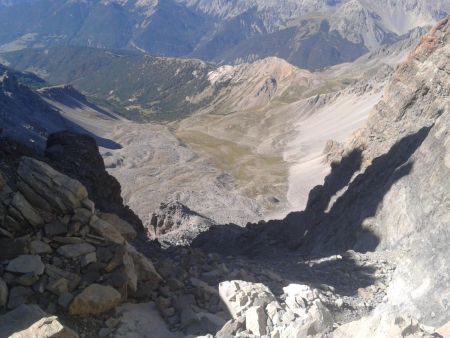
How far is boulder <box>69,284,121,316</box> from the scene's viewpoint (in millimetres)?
14992

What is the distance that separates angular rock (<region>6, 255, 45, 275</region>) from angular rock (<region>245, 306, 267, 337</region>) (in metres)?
6.45

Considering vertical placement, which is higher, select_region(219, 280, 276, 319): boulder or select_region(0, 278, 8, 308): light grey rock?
select_region(219, 280, 276, 319): boulder

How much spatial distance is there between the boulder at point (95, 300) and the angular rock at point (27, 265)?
4.96ft

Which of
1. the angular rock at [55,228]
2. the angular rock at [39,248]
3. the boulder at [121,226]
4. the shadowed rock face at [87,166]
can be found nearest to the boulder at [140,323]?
the angular rock at [39,248]

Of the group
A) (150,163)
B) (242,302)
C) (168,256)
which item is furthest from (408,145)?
(150,163)

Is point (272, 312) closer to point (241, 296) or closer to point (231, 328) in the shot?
point (231, 328)

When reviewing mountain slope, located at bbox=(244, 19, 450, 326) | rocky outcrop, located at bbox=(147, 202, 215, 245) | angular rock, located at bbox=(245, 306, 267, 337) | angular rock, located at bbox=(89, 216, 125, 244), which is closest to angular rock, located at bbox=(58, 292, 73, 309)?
angular rock, located at bbox=(89, 216, 125, 244)

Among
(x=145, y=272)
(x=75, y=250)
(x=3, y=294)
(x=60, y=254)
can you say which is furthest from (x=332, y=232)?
(x=3, y=294)

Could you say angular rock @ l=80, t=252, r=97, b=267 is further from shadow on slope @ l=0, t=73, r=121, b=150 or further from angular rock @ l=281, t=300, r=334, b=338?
shadow on slope @ l=0, t=73, r=121, b=150

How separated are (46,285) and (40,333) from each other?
276 centimetres

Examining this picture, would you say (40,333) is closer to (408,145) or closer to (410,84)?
(408,145)

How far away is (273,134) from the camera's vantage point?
162 meters

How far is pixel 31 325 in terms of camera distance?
13.1 m

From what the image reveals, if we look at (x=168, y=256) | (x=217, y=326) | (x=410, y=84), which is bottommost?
(x=168, y=256)
